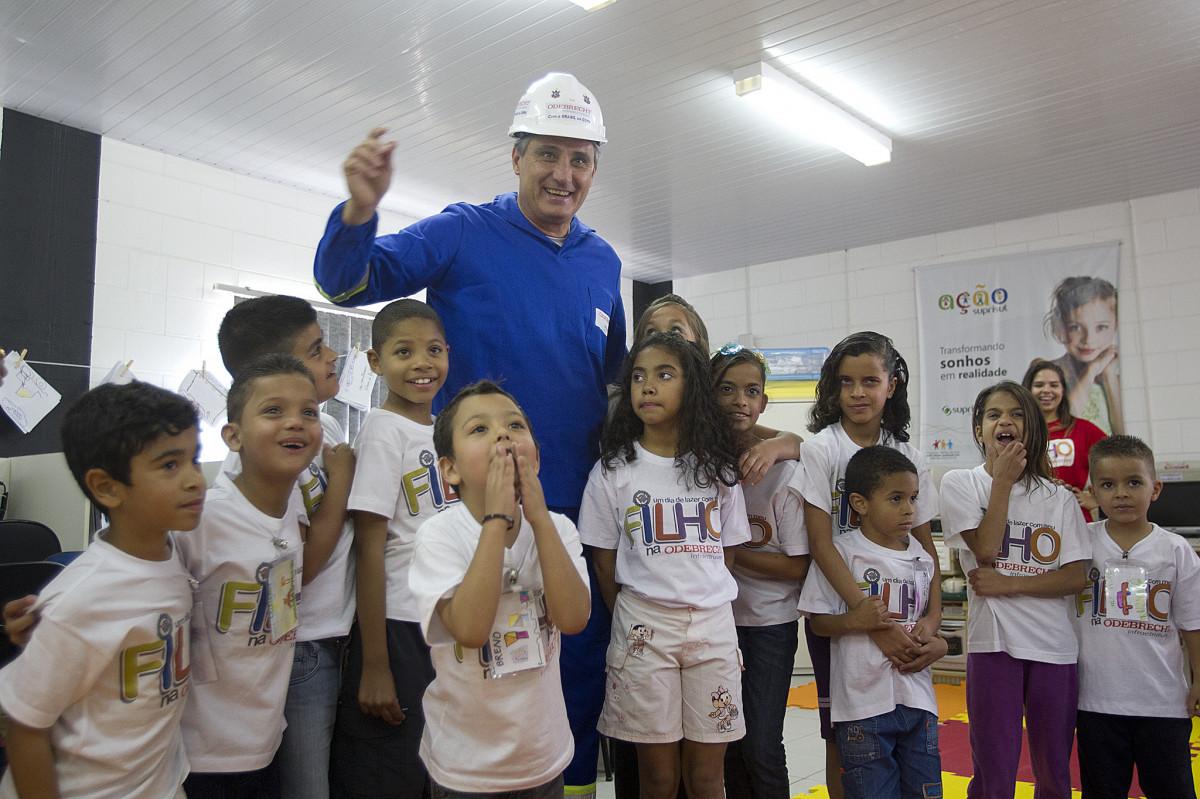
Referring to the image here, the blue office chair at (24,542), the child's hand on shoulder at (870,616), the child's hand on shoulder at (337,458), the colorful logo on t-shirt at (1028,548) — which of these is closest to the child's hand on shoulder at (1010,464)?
the colorful logo on t-shirt at (1028,548)

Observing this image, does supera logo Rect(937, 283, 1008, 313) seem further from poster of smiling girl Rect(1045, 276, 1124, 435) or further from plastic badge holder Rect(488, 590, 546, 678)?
plastic badge holder Rect(488, 590, 546, 678)

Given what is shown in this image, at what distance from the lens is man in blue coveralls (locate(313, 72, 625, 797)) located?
6.36ft

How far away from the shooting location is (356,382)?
598cm

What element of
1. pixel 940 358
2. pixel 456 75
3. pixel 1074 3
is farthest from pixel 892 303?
pixel 456 75

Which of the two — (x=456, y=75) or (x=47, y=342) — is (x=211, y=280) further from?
(x=456, y=75)

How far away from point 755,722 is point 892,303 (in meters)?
6.00

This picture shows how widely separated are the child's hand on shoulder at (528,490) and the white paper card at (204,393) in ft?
14.0

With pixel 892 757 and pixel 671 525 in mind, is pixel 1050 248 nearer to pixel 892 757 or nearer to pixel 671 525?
pixel 892 757

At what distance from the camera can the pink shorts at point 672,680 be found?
184 centimetres

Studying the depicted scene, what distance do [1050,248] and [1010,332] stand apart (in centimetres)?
72

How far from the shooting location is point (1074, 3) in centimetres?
378

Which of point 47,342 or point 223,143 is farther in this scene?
point 223,143

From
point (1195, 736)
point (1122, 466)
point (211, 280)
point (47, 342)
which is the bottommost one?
point (1195, 736)

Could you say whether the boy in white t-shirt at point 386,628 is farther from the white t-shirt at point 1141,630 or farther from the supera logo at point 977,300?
the supera logo at point 977,300
